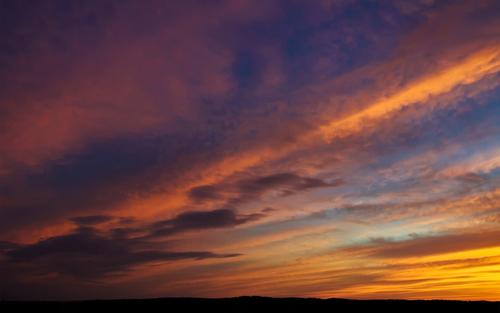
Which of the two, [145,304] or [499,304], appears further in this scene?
[499,304]

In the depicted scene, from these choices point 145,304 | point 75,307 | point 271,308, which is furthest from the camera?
point 271,308

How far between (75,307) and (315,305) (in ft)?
29.6

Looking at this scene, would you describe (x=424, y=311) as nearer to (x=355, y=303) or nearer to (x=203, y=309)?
(x=355, y=303)

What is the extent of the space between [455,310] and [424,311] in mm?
2138

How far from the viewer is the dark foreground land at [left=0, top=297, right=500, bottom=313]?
16234 mm

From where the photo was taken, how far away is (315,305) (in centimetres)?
2016

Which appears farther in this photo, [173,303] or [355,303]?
[355,303]

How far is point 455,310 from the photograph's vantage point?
21875 mm

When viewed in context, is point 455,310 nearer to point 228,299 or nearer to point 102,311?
point 228,299

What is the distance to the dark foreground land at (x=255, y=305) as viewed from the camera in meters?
16.2

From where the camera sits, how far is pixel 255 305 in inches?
744

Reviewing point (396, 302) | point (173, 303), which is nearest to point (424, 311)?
point (396, 302)

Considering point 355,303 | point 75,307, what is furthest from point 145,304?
point 355,303

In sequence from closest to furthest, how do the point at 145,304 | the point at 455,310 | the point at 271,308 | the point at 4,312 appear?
1. the point at 4,312
2. the point at 145,304
3. the point at 271,308
4. the point at 455,310
